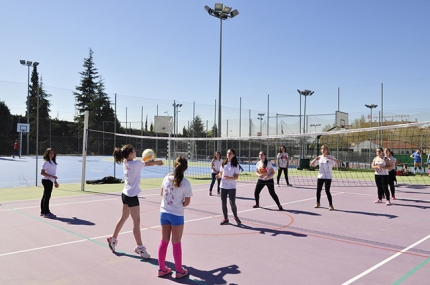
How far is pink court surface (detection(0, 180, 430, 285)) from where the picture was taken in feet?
15.0

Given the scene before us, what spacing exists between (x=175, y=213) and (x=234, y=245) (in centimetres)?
198

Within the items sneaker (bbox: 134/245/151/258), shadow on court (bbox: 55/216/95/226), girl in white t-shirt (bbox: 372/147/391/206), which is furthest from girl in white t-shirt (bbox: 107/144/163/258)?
girl in white t-shirt (bbox: 372/147/391/206)

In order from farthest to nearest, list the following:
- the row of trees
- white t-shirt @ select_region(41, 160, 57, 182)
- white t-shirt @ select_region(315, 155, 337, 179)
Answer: the row of trees, white t-shirt @ select_region(315, 155, 337, 179), white t-shirt @ select_region(41, 160, 57, 182)

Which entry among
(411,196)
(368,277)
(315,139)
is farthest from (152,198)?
(315,139)

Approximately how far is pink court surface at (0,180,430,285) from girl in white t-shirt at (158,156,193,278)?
23cm

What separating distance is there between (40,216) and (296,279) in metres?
6.63

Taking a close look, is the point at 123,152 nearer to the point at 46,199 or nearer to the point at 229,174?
the point at 229,174

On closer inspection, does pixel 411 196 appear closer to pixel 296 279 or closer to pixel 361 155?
pixel 296 279

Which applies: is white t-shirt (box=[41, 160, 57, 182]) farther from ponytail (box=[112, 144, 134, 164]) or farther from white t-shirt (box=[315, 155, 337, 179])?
white t-shirt (box=[315, 155, 337, 179])

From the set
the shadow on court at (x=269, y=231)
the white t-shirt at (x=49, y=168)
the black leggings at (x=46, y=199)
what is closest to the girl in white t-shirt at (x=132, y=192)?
the shadow on court at (x=269, y=231)

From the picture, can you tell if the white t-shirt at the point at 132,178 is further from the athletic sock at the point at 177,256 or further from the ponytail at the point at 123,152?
the athletic sock at the point at 177,256

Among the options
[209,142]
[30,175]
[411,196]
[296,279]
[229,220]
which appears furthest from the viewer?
[209,142]

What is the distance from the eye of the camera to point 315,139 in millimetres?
28500

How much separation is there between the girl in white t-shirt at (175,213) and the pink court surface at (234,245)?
0.23 m
